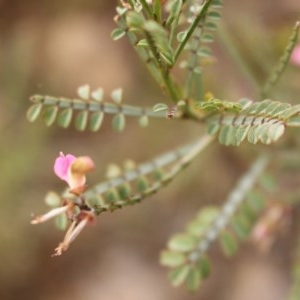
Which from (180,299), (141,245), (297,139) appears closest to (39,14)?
(141,245)

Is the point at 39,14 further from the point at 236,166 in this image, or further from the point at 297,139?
→ the point at 297,139

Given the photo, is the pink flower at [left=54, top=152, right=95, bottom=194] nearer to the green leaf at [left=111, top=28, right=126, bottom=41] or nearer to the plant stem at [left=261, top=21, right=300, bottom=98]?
the green leaf at [left=111, top=28, right=126, bottom=41]

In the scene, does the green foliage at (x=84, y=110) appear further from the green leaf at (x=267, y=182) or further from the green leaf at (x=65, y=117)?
the green leaf at (x=267, y=182)

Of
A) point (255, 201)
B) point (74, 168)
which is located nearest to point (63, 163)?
point (74, 168)

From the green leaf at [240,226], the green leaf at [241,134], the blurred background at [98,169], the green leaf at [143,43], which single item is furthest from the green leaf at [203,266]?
the blurred background at [98,169]

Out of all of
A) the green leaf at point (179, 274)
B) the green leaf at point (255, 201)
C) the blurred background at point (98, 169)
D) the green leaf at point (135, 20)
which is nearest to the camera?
the green leaf at point (135, 20)

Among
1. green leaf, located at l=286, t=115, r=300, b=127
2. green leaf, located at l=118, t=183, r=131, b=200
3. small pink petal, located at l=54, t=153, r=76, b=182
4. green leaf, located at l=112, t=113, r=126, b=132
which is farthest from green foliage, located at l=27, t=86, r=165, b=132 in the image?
green leaf, located at l=286, t=115, r=300, b=127

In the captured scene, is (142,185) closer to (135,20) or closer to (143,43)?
(143,43)
